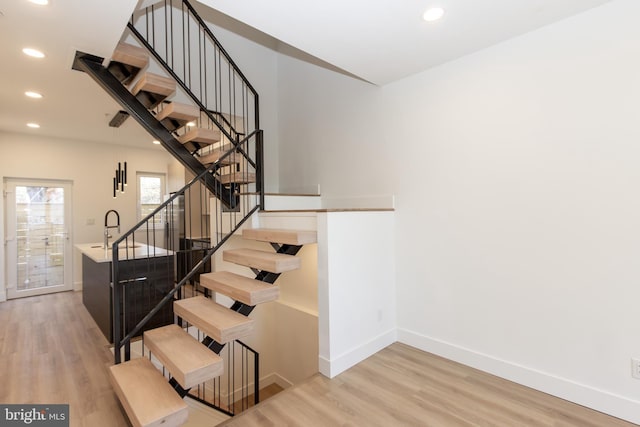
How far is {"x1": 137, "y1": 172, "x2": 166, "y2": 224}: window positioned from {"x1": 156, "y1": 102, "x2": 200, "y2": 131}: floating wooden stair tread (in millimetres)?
3889

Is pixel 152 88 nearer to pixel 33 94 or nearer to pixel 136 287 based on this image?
pixel 33 94

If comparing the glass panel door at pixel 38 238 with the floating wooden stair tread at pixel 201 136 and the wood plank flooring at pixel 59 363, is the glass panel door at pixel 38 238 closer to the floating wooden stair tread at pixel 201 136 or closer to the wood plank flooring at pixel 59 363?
the wood plank flooring at pixel 59 363

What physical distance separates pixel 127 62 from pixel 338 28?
2.09m

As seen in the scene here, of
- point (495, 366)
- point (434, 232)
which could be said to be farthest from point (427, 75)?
point (495, 366)

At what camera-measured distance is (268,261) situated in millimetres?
2561

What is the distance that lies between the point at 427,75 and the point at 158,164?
6.09 m

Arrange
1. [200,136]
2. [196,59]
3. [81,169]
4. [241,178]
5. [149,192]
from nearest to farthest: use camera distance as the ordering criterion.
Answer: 1. [200,136]
2. [241,178]
3. [196,59]
4. [81,169]
5. [149,192]

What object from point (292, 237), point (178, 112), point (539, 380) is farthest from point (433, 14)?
point (539, 380)

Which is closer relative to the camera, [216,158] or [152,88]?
[152,88]

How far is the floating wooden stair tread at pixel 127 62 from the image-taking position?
2.90 meters

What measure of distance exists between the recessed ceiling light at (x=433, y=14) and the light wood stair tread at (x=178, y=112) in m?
2.34

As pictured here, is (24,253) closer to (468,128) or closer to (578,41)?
(468,128)

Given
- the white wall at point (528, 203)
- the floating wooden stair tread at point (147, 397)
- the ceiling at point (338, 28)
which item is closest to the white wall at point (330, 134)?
the white wall at point (528, 203)

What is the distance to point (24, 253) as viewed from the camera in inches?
218
